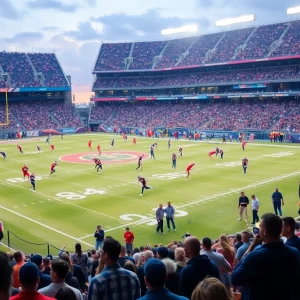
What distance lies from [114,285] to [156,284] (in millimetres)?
964

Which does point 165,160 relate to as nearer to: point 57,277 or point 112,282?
point 57,277

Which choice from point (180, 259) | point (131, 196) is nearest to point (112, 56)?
point (131, 196)

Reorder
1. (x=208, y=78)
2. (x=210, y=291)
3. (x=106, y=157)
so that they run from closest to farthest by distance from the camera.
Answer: (x=210, y=291) → (x=106, y=157) → (x=208, y=78)

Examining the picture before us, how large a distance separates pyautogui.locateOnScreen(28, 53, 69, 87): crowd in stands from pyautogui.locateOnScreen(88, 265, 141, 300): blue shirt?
274ft

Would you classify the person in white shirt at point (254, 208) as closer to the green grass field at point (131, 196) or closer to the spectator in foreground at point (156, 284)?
the green grass field at point (131, 196)

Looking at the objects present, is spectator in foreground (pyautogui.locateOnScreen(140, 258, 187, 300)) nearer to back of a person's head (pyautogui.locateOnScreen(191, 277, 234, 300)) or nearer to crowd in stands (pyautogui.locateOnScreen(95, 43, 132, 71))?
back of a person's head (pyautogui.locateOnScreen(191, 277, 234, 300))

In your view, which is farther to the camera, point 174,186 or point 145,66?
point 145,66

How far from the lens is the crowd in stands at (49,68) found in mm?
86688

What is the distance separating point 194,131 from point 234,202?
43940 millimetres

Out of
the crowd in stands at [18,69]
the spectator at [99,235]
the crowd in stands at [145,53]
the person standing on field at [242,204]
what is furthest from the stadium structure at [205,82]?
the spectator at [99,235]

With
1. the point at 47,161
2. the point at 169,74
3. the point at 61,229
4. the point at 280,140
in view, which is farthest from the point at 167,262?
the point at 169,74

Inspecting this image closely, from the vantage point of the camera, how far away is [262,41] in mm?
74750

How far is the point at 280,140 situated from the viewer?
56.2 metres

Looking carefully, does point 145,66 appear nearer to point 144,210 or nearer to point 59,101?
point 59,101
